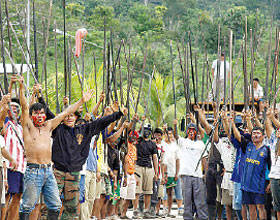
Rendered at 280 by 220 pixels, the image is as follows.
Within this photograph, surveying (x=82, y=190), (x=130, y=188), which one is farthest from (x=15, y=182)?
(x=130, y=188)

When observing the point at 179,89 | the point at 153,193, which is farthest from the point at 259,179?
the point at 179,89

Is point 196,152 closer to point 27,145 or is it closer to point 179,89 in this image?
point 27,145

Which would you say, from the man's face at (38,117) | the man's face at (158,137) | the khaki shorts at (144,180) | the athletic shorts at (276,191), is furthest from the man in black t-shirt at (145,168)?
the man's face at (38,117)

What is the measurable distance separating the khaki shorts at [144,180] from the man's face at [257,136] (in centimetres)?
383

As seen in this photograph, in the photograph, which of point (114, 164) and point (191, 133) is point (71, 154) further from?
point (114, 164)

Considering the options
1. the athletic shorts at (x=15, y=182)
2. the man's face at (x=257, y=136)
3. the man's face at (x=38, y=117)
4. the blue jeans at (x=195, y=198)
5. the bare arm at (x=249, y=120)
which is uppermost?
the bare arm at (x=249, y=120)

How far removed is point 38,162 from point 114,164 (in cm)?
405

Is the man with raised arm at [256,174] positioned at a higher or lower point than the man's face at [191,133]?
lower

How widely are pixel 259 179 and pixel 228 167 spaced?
3.73ft

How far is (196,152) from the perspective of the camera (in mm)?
9766

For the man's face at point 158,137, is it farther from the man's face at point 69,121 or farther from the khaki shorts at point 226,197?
the man's face at point 69,121

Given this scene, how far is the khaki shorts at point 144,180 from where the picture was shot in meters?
11.6

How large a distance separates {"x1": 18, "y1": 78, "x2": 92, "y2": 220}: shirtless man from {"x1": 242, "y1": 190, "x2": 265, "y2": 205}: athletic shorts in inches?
115

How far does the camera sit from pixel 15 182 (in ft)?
24.3
